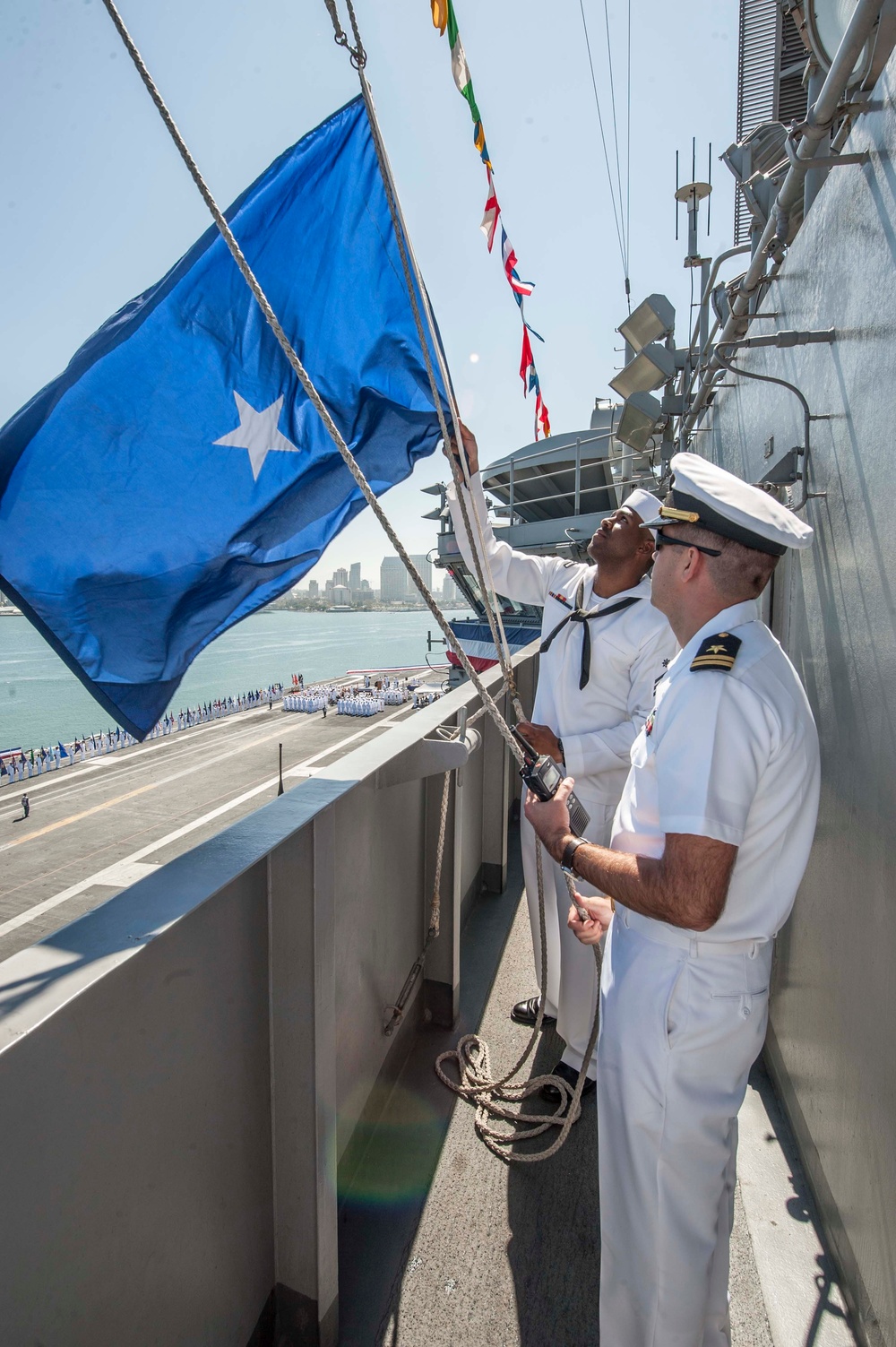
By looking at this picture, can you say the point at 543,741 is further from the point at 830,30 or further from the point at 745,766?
the point at 830,30

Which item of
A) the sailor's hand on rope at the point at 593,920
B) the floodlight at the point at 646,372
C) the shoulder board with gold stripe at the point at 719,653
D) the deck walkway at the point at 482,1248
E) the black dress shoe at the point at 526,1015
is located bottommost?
the deck walkway at the point at 482,1248

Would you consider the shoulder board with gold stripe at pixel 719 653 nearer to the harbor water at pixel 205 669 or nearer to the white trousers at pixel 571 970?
the white trousers at pixel 571 970

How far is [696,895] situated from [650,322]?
236 inches

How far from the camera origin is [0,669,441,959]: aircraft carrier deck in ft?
68.6

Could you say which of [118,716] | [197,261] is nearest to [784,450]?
[197,261]

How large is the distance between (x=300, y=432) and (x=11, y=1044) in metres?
1.93

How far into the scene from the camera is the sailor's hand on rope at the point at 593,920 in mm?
1584

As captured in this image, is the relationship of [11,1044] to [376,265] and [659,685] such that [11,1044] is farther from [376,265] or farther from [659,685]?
[376,265]

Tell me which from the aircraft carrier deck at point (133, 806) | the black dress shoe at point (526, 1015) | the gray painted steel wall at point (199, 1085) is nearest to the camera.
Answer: the gray painted steel wall at point (199, 1085)

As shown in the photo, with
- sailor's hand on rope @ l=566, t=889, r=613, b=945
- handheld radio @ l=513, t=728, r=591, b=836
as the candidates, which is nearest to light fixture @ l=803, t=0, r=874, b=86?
handheld radio @ l=513, t=728, r=591, b=836

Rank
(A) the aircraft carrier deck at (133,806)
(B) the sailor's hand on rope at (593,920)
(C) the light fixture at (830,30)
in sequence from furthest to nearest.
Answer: (A) the aircraft carrier deck at (133,806)
(C) the light fixture at (830,30)
(B) the sailor's hand on rope at (593,920)

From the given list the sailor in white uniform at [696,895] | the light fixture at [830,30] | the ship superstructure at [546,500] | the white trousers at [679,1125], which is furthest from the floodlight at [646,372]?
the ship superstructure at [546,500]

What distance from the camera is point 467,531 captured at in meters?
1.81

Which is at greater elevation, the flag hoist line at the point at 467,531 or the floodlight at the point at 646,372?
the floodlight at the point at 646,372
